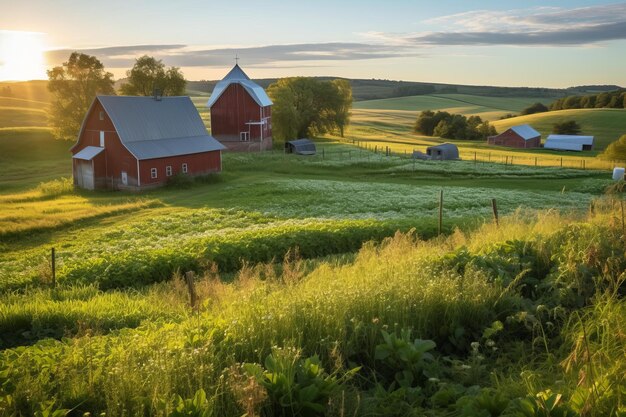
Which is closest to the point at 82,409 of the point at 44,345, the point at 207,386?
the point at 207,386

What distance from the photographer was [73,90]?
228ft

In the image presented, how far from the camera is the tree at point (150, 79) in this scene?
238 ft

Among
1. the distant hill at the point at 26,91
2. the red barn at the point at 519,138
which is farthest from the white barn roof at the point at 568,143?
the distant hill at the point at 26,91

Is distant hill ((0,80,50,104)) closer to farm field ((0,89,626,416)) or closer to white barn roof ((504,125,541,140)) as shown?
white barn roof ((504,125,541,140))

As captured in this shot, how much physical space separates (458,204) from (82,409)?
1137 inches

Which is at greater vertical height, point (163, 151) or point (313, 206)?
point (163, 151)

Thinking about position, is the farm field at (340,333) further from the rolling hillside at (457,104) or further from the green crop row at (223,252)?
the rolling hillside at (457,104)

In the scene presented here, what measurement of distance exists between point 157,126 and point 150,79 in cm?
2824

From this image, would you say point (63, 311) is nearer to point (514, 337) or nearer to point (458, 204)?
point (514, 337)

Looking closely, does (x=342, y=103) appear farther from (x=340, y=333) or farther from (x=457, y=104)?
(x=457, y=104)

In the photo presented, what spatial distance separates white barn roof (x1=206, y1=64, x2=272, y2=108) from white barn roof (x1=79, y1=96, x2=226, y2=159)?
14008 mm

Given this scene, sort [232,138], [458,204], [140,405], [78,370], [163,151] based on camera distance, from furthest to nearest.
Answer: [232,138], [163,151], [458,204], [78,370], [140,405]

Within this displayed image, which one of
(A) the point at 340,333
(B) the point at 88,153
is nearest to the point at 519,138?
(B) the point at 88,153

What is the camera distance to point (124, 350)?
587 cm
